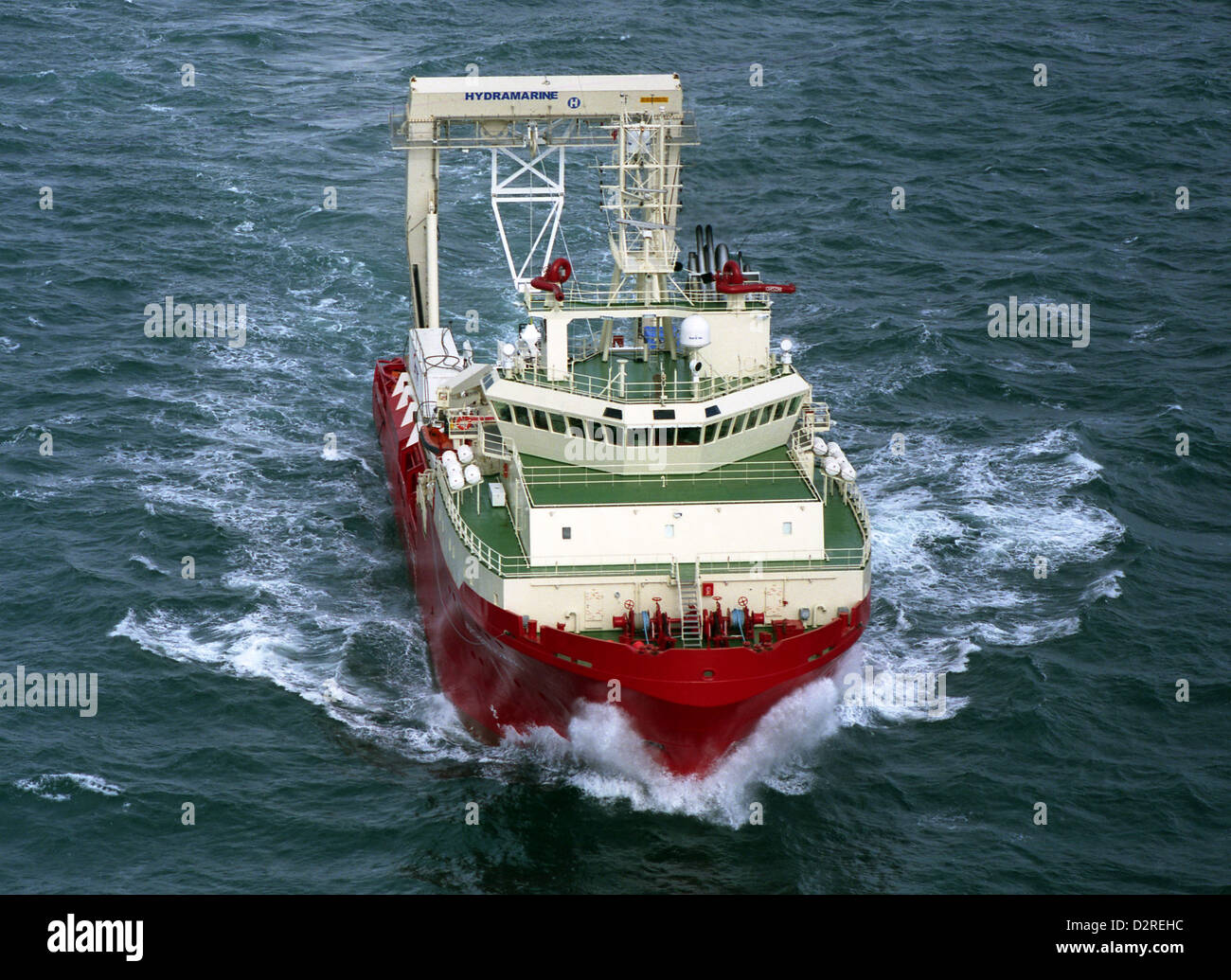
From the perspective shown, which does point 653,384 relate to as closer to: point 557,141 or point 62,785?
point 557,141

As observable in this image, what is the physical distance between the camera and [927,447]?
62.8 meters

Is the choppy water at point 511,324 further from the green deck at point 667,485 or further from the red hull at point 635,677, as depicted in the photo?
the green deck at point 667,485

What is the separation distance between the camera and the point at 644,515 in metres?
44.4

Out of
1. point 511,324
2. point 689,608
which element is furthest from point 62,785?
point 511,324

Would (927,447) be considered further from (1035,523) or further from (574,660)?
(574,660)

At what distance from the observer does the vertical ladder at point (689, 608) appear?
4231 centimetres

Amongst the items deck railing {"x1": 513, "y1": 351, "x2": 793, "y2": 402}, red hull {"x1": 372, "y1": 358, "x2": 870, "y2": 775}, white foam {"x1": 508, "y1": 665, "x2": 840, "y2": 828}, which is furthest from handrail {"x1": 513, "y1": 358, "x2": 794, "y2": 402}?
white foam {"x1": 508, "y1": 665, "x2": 840, "y2": 828}

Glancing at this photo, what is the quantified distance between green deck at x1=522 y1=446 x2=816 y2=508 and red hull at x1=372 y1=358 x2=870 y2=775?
3.59 m

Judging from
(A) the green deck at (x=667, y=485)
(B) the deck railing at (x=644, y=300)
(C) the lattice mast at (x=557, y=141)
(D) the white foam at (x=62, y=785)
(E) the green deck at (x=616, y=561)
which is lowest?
(D) the white foam at (x=62, y=785)

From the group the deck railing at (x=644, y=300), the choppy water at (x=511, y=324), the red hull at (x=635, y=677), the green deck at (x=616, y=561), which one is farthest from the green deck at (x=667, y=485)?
the choppy water at (x=511, y=324)

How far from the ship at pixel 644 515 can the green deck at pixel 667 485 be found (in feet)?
0.28

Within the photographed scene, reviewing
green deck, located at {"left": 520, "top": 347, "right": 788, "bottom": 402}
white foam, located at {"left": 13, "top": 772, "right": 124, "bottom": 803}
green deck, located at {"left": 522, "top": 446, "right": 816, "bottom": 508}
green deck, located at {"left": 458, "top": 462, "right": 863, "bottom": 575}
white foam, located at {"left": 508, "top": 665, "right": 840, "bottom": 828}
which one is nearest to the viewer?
white foam, located at {"left": 13, "top": 772, "right": 124, "bottom": 803}

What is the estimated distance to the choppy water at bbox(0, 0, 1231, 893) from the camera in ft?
139

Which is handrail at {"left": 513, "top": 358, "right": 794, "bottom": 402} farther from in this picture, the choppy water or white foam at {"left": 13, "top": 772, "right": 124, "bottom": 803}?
white foam at {"left": 13, "top": 772, "right": 124, "bottom": 803}
